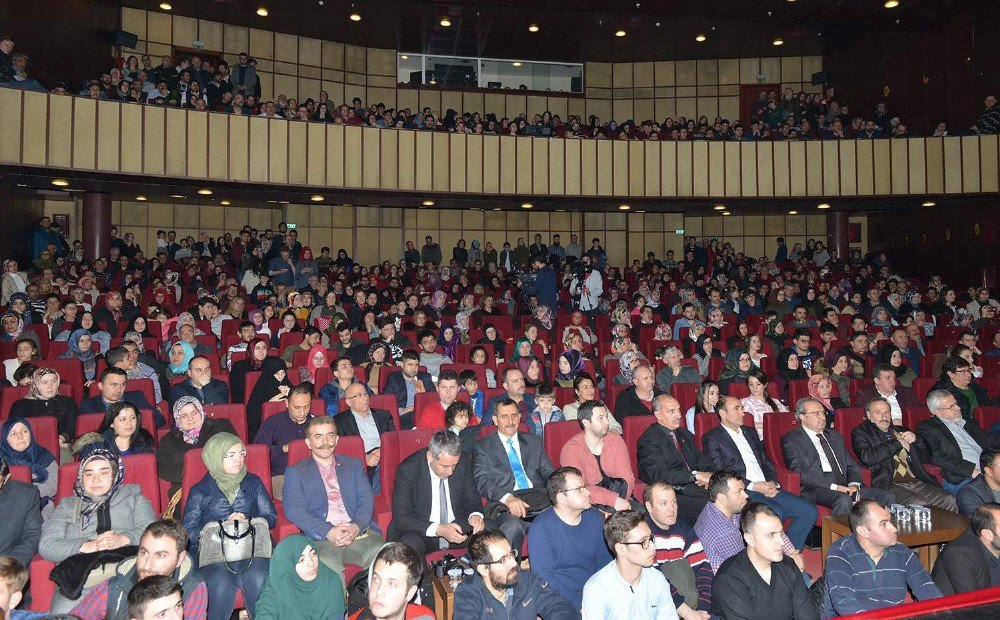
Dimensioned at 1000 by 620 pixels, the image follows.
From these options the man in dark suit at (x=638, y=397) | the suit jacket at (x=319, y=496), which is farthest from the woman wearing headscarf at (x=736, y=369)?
the suit jacket at (x=319, y=496)

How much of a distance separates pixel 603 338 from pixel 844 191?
6559 millimetres

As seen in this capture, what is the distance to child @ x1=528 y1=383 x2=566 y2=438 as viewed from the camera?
4871mm


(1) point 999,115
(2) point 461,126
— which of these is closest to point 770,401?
(2) point 461,126

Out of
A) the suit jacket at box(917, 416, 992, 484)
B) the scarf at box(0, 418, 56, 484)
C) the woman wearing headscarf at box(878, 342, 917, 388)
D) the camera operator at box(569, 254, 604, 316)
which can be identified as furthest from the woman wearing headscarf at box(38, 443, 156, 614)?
the camera operator at box(569, 254, 604, 316)

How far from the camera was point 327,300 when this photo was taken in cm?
804

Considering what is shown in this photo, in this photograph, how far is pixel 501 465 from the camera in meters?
4.07

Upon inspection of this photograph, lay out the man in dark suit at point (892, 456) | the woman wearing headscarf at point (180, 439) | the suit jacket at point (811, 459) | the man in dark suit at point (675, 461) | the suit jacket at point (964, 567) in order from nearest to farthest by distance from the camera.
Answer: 1. the suit jacket at point (964, 567)
2. the woman wearing headscarf at point (180, 439)
3. the man in dark suit at point (675, 461)
4. the suit jacket at point (811, 459)
5. the man in dark suit at point (892, 456)

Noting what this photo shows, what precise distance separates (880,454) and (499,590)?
3.05 m

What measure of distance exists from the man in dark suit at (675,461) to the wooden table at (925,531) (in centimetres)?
65

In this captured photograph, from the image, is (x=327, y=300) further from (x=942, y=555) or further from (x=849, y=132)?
(x=849, y=132)

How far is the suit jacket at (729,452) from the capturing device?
438 centimetres

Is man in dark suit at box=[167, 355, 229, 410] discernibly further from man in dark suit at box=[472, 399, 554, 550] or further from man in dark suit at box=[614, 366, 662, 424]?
man in dark suit at box=[614, 366, 662, 424]

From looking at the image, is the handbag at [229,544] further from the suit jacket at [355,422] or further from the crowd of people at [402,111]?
the crowd of people at [402,111]

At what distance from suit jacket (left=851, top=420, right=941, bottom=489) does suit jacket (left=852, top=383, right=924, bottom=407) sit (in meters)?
0.68
